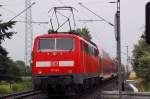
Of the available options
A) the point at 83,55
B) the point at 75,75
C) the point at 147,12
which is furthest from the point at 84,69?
the point at 147,12

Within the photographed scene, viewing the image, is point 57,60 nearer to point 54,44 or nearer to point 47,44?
point 54,44

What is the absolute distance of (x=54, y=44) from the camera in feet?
78.8

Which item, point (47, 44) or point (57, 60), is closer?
point (57, 60)

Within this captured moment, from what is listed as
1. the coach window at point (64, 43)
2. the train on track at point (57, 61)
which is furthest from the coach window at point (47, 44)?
the coach window at point (64, 43)

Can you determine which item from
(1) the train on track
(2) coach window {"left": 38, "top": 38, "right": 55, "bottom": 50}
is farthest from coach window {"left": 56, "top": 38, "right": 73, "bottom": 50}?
(2) coach window {"left": 38, "top": 38, "right": 55, "bottom": 50}

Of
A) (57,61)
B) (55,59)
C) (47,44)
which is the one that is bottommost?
(57,61)

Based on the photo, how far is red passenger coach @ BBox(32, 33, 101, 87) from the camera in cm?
2322

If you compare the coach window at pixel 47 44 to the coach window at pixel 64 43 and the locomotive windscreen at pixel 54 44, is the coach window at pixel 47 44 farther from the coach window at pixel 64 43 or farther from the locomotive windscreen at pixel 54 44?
the coach window at pixel 64 43

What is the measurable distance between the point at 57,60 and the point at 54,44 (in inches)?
36.1

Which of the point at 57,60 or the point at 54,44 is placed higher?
the point at 54,44

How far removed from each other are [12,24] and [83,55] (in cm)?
2182

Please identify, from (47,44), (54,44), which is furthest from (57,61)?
(47,44)

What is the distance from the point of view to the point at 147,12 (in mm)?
6562

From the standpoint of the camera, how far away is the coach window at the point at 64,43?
78.7 feet
